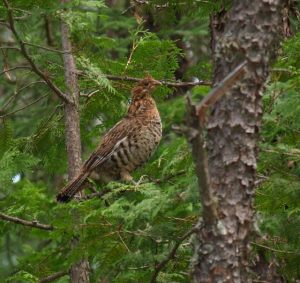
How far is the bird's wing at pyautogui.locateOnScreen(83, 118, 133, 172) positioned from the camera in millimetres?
8148

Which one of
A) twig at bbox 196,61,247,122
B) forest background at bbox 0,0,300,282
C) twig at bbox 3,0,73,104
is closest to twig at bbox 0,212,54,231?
forest background at bbox 0,0,300,282

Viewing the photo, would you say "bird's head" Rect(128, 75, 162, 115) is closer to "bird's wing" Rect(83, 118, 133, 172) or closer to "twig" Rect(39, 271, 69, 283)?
"bird's wing" Rect(83, 118, 133, 172)

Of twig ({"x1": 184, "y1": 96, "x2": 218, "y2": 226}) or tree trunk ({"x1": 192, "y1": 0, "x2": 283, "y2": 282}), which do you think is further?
tree trunk ({"x1": 192, "y1": 0, "x2": 283, "y2": 282})

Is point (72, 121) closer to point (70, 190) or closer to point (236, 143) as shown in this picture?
point (70, 190)

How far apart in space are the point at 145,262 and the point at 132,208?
416mm

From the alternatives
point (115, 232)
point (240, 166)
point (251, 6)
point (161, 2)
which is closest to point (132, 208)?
point (115, 232)

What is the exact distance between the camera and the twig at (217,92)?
4145 mm

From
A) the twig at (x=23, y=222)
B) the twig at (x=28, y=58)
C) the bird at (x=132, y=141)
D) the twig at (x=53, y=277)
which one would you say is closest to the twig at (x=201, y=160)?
the twig at (x=23, y=222)

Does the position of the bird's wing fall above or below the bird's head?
below

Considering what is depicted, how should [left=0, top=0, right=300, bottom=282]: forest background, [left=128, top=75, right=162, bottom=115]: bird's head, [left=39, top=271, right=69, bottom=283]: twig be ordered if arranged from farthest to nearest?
[left=128, top=75, right=162, bottom=115]: bird's head < [left=39, top=271, right=69, bottom=283]: twig < [left=0, top=0, right=300, bottom=282]: forest background

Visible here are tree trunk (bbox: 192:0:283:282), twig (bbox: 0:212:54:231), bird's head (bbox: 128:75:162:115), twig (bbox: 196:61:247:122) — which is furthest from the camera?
bird's head (bbox: 128:75:162:115)

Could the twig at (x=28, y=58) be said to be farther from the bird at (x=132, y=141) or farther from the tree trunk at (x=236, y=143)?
the tree trunk at (x=236, y=143)

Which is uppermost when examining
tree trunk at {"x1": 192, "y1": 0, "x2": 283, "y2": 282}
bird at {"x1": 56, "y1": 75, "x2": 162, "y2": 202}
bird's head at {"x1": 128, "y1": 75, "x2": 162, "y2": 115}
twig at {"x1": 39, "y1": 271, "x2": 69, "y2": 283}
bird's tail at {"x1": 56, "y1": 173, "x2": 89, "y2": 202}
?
tree trunk at {"x1": 192, "y1": 0, "x2": 283, "y2": 282}

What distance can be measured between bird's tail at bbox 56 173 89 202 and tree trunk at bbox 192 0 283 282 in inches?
121
